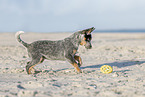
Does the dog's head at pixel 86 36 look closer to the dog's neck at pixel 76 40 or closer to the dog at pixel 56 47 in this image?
the dog at pixel 56 47

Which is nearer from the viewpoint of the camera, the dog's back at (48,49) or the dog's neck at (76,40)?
the dog's back at (48,49)

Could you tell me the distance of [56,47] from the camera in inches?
274

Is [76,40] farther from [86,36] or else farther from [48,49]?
[48,49]

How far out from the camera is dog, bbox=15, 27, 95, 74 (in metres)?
6.80

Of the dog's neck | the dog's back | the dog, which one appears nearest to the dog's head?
the dog

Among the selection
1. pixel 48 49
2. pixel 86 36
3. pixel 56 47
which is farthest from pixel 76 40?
pixel 48 49

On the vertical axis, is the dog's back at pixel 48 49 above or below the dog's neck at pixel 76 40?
below

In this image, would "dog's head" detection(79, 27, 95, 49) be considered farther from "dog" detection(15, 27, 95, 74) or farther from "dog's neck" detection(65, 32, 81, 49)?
"dog's neck" detection(65, 32, 81, 49)

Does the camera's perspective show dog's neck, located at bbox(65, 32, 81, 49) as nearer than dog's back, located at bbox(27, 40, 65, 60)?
No

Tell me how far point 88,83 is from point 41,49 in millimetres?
1968

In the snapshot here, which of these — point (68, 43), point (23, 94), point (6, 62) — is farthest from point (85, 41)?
point (6, 62)

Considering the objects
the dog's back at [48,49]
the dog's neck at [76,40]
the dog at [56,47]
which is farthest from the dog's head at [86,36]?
the dog's back at [48,49]

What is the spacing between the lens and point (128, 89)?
5.03 meters

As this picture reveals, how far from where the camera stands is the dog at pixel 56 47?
6.80 m
